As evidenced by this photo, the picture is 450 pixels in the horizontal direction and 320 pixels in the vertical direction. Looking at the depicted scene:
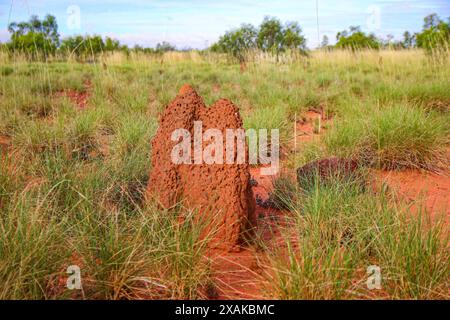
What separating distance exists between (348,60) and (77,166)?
1345 cm

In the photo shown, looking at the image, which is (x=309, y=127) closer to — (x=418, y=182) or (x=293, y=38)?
(x=418, y=182)

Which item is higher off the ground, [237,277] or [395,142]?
[395,142]

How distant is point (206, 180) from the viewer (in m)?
2.77

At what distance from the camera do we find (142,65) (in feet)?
44.9

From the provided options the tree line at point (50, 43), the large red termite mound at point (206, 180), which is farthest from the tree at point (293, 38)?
the large red termite mound at point (206, 180)

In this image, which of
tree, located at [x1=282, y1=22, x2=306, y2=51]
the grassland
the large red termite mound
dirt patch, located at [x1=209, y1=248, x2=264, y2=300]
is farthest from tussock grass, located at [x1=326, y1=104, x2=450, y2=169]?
tree, located at [x1=282, y1=22, x2=306, y2=51]

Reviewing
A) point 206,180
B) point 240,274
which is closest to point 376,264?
point 240,274

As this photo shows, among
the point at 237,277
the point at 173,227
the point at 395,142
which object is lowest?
the point at 237,277

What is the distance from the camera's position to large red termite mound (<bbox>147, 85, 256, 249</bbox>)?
267 cm

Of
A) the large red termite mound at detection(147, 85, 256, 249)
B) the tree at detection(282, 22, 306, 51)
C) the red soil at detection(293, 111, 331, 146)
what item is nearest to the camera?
the large red termite mound at detection(147, 85, 256, 249)

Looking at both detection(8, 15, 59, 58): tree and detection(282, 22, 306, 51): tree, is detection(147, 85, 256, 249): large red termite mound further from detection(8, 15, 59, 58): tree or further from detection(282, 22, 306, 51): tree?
detection(282, 22, 306, 51): tree

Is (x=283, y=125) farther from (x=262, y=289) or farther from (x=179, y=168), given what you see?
(x=262, y=289)
